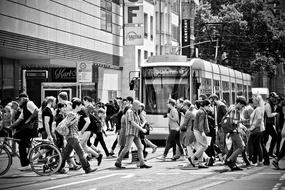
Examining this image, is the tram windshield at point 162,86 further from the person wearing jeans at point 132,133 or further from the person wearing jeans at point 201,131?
the person wearing jeans at point 201,131

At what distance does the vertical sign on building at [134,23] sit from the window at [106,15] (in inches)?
66.1

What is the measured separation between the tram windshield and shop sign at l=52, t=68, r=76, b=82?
19674mm

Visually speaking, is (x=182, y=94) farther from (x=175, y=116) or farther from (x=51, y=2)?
(x=51, y=2)

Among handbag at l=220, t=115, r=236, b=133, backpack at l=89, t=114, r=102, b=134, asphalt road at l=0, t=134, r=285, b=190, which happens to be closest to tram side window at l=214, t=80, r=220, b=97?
backpack at l=89, t=114, r=102, b=134

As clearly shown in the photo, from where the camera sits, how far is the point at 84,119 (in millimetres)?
17844

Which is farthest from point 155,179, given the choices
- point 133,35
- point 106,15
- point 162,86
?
point 106,15

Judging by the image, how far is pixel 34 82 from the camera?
4100 cm

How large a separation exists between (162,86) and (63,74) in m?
20.4

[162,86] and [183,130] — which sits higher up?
[162,86]

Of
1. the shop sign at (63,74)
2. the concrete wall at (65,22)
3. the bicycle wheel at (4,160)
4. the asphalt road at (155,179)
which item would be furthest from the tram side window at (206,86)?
the shop sign at (63,74)

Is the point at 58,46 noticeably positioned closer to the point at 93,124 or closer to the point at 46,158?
the point at 93,124

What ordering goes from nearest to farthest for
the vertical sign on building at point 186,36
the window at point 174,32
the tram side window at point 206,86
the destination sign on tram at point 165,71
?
the destination sign on tram at point 165,71 < the tram side window at point 206,86 < the window at point 174,32 < the vertical sign on building at point 186,36

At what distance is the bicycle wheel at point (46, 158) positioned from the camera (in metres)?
16.3

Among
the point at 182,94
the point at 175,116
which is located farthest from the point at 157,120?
the point at 175,116
